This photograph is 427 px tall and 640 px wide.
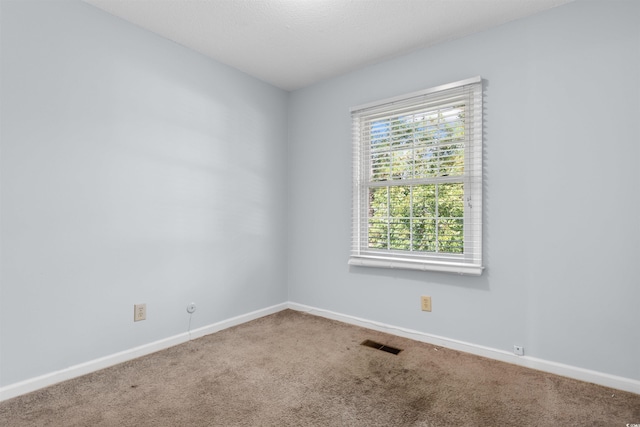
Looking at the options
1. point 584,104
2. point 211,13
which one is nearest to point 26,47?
point 211,13

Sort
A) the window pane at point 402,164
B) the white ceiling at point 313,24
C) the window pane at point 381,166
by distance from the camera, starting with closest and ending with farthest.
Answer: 1. the white ceiling at point 313,24
2. the window pane at point 402,164
3. the window pane at point 381,166

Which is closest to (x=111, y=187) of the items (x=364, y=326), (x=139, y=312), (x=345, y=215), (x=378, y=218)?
(x=139, y=312)

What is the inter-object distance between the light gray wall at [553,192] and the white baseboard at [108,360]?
1.53 metres

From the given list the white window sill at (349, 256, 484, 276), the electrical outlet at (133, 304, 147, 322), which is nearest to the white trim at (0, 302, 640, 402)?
the electrical outlet at (133, 304, 147, 322)

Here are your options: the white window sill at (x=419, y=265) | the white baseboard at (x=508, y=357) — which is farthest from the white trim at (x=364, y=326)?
the white window sill at (x=419, y=265)

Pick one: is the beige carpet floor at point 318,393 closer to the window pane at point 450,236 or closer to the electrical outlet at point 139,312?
the electrical outlet at point 139,312

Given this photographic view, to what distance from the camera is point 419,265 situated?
2670 mm

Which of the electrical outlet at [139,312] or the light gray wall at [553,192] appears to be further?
the electrical outlet at [139,312]

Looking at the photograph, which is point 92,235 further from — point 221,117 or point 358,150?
point 358,150

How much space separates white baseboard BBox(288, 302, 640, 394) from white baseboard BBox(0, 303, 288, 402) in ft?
3.54

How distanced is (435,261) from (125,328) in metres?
2.40

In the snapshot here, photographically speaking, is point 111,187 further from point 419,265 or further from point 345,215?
point 419,265

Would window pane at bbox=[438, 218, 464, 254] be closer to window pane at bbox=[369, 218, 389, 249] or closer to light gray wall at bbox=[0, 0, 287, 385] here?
window pane at bbox=[369, 218, 389, 249]

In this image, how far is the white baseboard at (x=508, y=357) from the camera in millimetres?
1939
